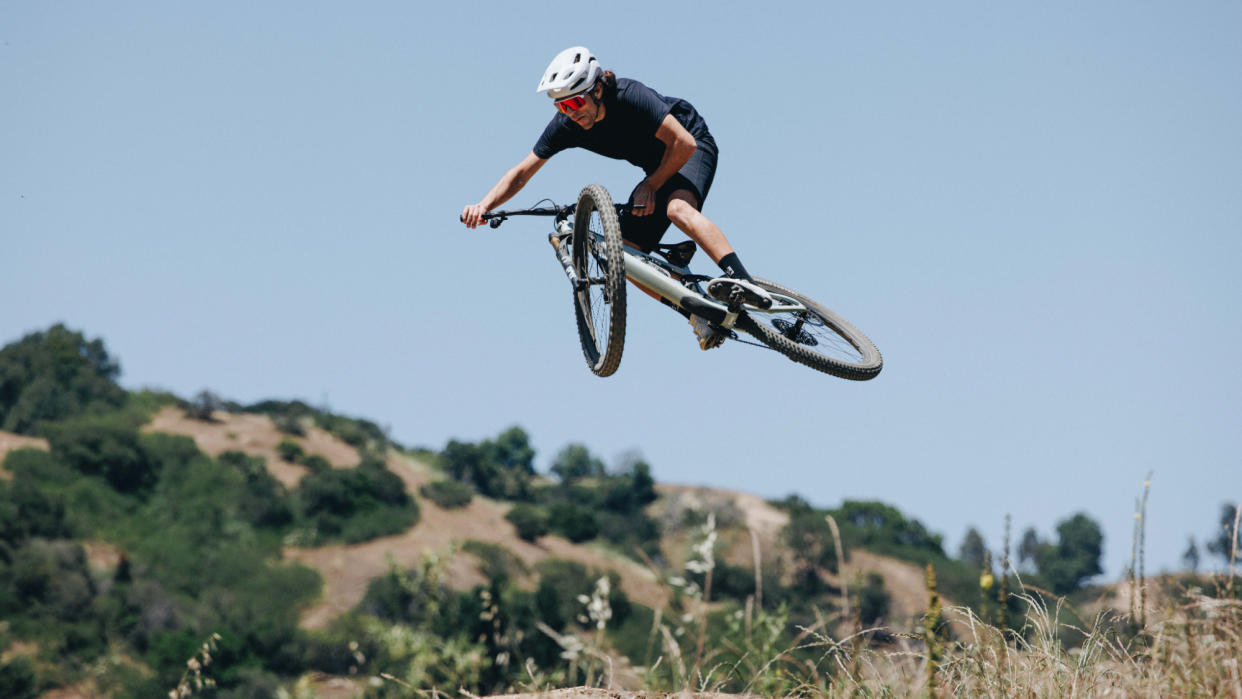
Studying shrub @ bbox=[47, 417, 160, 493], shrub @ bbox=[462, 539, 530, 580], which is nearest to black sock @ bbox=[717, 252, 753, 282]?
shrub @ bbox=[462, 539, 530, 580]

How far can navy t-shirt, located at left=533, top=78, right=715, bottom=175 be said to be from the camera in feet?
25.0

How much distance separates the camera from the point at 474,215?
8711 millimetres

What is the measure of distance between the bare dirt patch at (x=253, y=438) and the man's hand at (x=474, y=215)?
76386mm

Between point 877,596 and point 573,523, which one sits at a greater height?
point 573,523

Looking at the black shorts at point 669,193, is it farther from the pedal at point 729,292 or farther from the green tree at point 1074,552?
the green tree at point 1074,552

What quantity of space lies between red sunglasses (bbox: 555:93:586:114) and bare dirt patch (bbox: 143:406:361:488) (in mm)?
77937

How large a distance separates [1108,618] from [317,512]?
76.9 m

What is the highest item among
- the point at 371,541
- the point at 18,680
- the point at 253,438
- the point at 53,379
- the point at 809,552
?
the point at 53,379

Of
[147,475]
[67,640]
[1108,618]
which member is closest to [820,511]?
[147,475]

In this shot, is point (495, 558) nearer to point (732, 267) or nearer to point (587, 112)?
point (732, 267)

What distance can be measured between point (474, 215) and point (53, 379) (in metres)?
91.5

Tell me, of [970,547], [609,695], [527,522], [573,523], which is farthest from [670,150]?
[970,547]

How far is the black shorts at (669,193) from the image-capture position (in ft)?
26.1

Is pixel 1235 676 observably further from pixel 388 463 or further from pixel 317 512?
pixel 388 463
